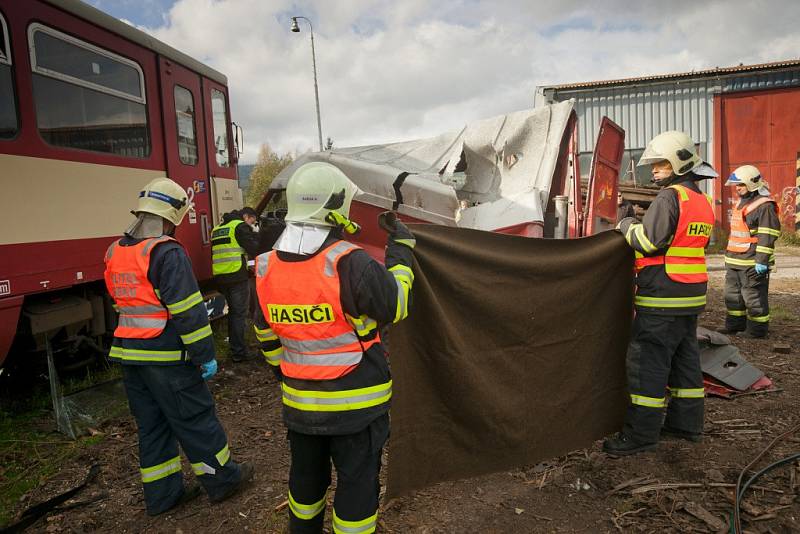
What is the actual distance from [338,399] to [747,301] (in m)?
5.80

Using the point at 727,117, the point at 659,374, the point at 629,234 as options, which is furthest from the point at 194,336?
the point at 727,117

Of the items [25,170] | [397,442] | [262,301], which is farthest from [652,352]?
[25,170]

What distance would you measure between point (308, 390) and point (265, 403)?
285 cm

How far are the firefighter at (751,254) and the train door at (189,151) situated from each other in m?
6.17

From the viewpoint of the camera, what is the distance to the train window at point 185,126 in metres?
5.93

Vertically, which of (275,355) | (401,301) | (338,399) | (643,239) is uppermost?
(643,239)

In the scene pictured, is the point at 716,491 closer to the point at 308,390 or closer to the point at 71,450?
the point at 308,390

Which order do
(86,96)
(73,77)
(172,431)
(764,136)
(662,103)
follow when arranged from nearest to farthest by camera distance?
(172,431) → (73,77) → (86,96) → (764,136) → (662,103)

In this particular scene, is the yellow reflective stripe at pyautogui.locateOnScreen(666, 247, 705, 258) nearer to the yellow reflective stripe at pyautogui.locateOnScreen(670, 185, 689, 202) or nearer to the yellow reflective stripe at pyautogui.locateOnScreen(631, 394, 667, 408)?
the yellow reflective stripe at pyautogui.locateOnScreen(670, 185, 689, 202)

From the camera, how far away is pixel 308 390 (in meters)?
2.16

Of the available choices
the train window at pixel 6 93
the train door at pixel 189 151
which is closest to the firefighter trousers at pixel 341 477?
the train window at pixel 6 93

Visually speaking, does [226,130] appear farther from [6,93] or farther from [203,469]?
[203,469]

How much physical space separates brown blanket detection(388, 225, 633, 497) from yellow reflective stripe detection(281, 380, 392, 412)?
0.67 m

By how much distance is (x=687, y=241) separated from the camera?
3406 millimetres
